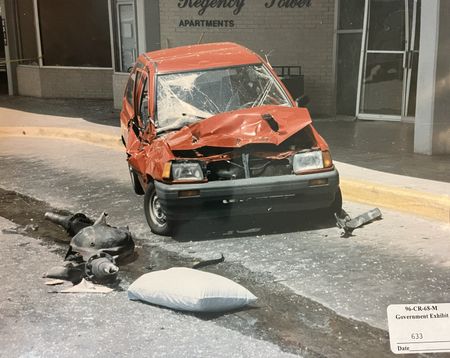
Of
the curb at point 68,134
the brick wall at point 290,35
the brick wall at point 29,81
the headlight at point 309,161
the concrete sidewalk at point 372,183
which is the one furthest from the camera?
the brick wall at point 29,81

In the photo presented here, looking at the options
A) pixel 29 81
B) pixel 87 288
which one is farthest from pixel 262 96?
pixel 29 81

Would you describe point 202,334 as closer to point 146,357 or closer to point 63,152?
point 146,357

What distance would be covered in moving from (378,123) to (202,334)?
7479 mm

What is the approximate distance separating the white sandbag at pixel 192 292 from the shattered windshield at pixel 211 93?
195 cm

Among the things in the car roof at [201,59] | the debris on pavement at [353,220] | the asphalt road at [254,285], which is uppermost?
the car roof at [201,59]

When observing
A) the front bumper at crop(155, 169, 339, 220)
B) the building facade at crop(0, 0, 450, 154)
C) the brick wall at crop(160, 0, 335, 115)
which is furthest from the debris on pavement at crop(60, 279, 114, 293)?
the brick wall at crop(160, 0, 335, 115)

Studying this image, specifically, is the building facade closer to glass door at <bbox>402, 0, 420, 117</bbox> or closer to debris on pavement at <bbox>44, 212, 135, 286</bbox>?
glass door at <bbox>402, 0, 420, 117</bbox>

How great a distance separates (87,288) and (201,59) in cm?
286

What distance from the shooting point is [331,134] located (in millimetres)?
9656

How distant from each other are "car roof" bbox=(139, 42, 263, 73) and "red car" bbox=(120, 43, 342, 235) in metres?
0.34

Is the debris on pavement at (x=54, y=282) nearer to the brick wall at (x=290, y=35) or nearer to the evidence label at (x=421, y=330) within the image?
the evidence label at (x=421, y=330)

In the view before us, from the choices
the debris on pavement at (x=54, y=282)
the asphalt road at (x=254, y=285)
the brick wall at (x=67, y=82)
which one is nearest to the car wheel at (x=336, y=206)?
the asphalt road at (x=254, y=285)

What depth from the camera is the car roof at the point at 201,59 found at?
6.34m

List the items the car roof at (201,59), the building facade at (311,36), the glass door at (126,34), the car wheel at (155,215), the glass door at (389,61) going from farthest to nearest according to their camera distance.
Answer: the glass door at (126,34)
the building facade at (311,36)
the glass door at (389,61)
the car roof at (201,59)
the car wheel at (155,215)
